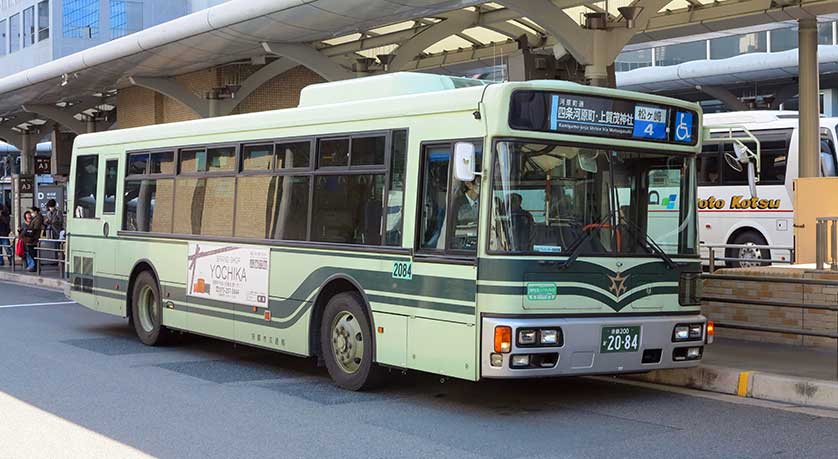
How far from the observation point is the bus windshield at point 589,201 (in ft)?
29.2

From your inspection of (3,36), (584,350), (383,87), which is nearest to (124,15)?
(3,36)

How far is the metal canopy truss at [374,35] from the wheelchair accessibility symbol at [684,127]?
242 inches

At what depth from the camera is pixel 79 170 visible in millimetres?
16094

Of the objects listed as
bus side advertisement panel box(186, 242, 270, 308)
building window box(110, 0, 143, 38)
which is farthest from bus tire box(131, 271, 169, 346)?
building window box(110, 0, 143, 38)

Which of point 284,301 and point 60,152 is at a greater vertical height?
point 60,152

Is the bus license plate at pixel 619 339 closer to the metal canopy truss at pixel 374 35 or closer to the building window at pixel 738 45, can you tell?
the metal canopy truss at pixel 374 35

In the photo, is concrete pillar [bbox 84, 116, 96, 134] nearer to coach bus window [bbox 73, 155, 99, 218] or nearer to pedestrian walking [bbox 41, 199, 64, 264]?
pedestrian walking [bbox 41, 199, 64, 264]

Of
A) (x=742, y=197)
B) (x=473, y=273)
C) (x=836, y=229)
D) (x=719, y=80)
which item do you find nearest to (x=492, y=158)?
(x=473, y=273)

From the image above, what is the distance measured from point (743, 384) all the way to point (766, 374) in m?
0.23

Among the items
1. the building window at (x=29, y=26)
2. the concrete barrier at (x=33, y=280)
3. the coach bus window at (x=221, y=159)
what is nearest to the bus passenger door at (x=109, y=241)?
the coach bus window at (x=221, y=159)

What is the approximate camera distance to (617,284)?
931 centimetres

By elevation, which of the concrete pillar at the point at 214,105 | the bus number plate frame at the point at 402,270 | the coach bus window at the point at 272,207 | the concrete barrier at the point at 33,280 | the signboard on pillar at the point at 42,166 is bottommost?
the concrete barrier at the point at 33,280

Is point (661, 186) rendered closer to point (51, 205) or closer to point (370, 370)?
point (370, 370)

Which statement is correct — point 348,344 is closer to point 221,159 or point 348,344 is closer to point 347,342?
point 347,342
